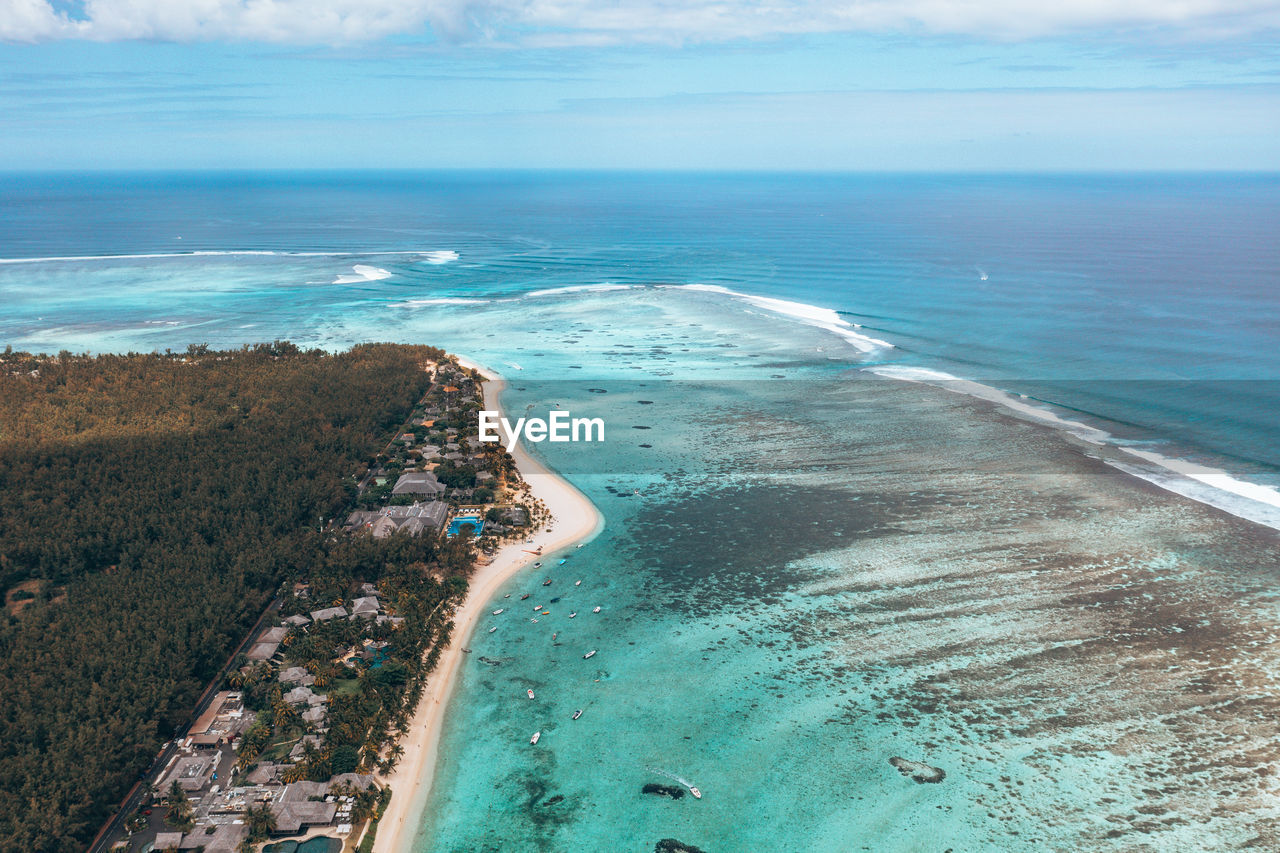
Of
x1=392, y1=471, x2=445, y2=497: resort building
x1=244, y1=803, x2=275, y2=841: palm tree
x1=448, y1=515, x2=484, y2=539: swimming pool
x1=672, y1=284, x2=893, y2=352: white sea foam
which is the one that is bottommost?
x1=244, y1=803, x2=275, y2=841: palm tree

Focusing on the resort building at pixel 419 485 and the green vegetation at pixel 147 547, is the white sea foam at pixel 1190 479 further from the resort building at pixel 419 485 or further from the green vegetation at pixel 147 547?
the resort building at pixel 419 485

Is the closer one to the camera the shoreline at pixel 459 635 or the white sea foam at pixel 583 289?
the shoreline at pixel 459 635

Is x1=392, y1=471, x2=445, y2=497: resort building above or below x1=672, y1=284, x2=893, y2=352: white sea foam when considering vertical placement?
below

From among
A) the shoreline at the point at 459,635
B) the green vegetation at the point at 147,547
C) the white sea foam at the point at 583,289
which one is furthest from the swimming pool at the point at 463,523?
the white sea foam at the point at 583,289

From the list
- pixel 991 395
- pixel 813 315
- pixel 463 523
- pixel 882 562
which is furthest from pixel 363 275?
pixel 882 562

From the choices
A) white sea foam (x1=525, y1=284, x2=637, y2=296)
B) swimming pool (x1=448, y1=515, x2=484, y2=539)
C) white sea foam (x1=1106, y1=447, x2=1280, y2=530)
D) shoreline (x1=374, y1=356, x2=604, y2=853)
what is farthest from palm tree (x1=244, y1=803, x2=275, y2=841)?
white sea foam (x1=525, y1=284, x2=637, y2=296)

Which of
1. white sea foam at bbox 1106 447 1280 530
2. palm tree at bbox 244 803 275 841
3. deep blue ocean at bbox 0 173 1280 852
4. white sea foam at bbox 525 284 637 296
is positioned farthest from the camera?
white sea foam at bbox 525 284 637 296

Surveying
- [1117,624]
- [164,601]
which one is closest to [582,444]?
[164,601]

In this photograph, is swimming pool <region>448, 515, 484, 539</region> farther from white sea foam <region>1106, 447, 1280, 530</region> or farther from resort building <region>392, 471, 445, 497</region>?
white sea foam <region>1106, 447, 1280, 530</region>
